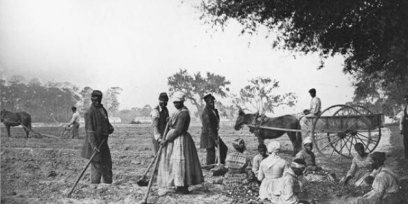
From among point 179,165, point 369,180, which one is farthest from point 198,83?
point 369,180

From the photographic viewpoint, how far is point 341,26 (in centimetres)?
717

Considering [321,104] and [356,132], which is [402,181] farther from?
[321,104]

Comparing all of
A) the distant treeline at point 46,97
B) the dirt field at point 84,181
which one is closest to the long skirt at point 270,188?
the dirt field at point 84,181

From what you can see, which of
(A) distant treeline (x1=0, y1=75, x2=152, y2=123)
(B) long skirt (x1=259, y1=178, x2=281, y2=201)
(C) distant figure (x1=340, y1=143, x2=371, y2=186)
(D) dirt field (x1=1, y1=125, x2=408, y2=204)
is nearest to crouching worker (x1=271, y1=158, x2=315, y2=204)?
(B) long skirt (x1=259, y1=178, x2=281, y2=201)

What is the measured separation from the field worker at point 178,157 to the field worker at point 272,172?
1142mm

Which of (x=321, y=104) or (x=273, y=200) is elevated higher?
(x=321, y=104)

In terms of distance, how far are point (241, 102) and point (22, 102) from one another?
8088mm

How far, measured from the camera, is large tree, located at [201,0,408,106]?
6438 mm

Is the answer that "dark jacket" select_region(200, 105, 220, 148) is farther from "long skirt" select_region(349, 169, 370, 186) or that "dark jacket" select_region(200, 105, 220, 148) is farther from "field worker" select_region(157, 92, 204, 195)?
"long skirt" select_region(349, 169, 370, 186)

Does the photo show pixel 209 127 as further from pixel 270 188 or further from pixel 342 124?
pixel 270 188

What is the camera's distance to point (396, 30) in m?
6.42

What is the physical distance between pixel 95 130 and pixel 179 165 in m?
1.95

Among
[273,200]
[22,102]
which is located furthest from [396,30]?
[22,102]

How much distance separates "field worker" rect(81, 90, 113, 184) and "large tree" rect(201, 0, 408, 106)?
9.63ft
